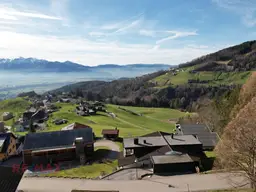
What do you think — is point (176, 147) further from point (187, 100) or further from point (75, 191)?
point (187, 100)

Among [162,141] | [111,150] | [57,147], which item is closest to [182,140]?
[162,141]

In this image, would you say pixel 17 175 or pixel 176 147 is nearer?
pixel 17 175

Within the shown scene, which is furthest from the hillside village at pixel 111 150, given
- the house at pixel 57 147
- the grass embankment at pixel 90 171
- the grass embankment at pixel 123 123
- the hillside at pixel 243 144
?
the grass embankment at pixel 123 123

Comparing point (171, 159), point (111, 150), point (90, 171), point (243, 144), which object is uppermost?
point (243, 144)

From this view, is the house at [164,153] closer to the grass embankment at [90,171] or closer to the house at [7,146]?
the grass embankment at [90,171]

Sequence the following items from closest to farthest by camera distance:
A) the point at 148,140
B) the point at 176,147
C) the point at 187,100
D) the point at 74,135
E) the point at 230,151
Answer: the point at 230,151 < the point at 176,147 < the point at 148,140 < the point at 74,135 < the point at 187,100

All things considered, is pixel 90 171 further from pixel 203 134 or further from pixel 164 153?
pixel 203 134

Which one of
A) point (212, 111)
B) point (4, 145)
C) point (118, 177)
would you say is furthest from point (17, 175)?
point (212, 111)
